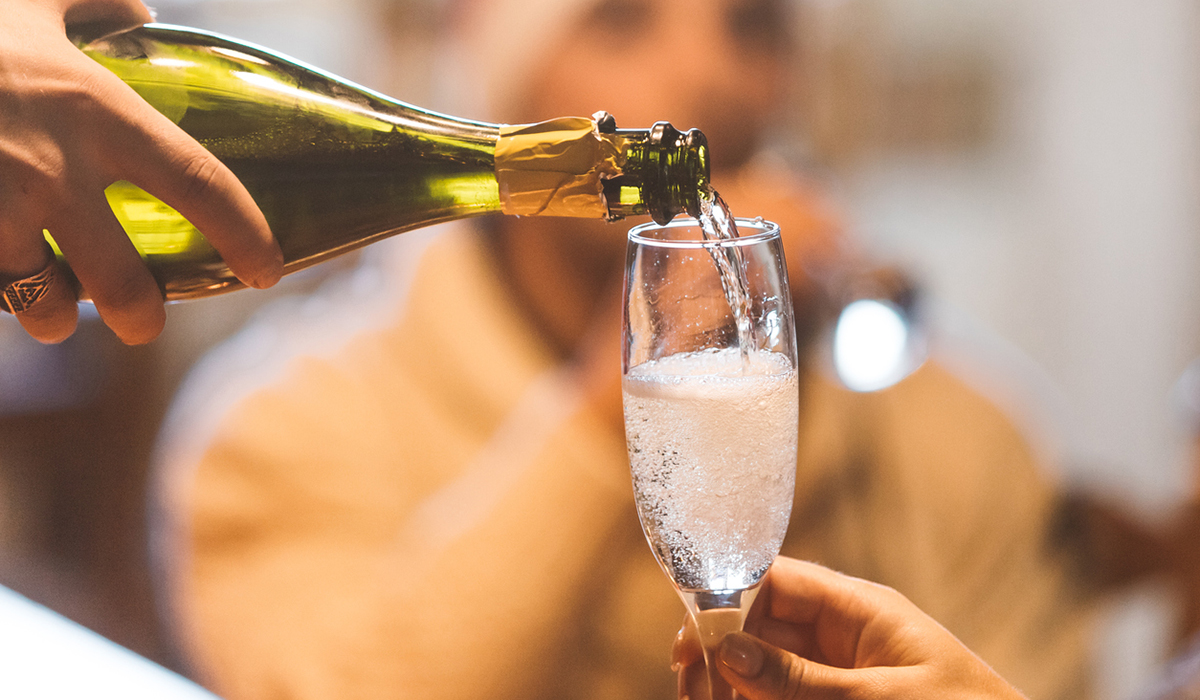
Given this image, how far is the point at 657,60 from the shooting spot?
134 cm

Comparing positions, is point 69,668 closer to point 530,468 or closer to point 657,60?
point 530,468

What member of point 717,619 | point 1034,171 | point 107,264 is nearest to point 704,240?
point 717,619

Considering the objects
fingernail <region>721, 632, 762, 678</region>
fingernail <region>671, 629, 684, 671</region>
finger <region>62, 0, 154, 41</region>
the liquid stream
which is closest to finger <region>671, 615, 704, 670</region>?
fingernail <region>671, 629, 684, 671</region>

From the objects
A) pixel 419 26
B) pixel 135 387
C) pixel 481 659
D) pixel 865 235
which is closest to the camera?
pixel 481 659

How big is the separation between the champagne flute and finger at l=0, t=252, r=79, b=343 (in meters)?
0.35

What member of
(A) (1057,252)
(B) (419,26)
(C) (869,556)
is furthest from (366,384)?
(A) (1057,252)

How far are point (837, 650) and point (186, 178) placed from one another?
0.55 metres

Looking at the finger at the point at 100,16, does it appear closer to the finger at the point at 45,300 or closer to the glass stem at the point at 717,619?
the finger at the point at 45,300

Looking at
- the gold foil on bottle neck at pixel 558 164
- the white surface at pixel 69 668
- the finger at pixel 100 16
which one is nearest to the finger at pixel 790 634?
the gold foil on bottle neck at pixel 558 164

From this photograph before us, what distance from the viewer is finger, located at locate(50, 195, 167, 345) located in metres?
0.48

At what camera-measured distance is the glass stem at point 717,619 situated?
1.96ft

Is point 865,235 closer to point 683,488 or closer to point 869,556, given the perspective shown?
point 869,556

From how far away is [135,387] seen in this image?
123 inches

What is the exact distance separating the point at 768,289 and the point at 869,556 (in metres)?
1.19
